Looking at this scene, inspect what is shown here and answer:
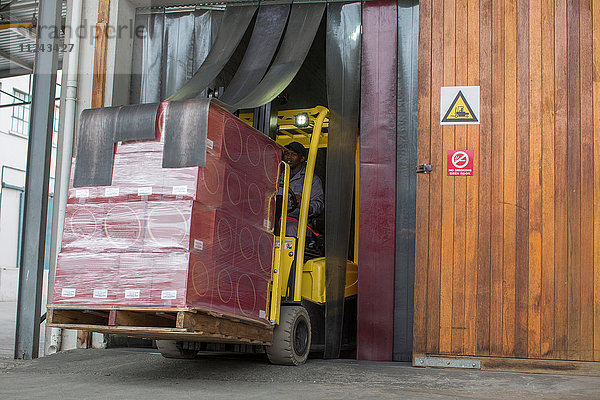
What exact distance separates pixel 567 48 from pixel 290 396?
345 centimetres

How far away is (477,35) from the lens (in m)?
5.56

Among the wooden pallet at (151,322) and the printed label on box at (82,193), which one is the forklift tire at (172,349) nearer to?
the wooden pallet at (151,322)

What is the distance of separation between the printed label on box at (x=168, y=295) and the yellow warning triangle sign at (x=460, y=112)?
2.66 m

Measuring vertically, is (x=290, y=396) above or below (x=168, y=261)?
below

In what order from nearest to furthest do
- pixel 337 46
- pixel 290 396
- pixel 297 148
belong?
pixel 290 396, pixel 337 46, pixel 297 148

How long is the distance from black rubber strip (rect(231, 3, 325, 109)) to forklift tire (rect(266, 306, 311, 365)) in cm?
167

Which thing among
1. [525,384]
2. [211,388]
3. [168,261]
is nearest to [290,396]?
[211,388]

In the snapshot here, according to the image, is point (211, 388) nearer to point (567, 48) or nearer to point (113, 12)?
point (567, 48)

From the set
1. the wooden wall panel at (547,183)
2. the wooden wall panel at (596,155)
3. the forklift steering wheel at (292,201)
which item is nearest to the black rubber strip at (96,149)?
the forklift steering wheel at (292,201)

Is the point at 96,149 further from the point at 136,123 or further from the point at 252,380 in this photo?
the point at 252,380

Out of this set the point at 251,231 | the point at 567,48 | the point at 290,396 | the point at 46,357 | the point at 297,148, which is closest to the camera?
the point at 290,396

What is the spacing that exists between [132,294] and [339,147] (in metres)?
2.59

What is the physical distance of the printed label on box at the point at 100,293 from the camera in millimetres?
4285

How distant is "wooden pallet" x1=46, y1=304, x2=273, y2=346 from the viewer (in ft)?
13.5
